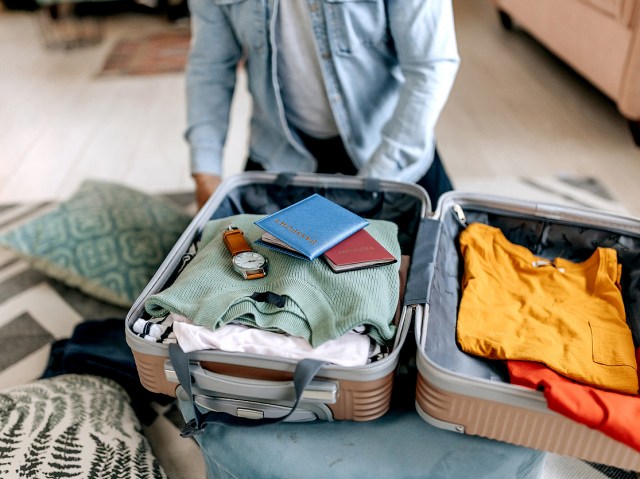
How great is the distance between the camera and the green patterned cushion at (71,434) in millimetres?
803

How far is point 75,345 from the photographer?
1.07 metres

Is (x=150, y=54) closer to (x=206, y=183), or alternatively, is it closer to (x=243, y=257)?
(x=206, y=183)

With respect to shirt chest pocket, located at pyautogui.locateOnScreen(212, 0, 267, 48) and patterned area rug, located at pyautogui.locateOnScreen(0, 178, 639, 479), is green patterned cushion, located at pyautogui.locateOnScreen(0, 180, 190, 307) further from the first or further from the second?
shirt chest pocket, located at pyautogui.locateOnScreen(212, 0, 267, 48)

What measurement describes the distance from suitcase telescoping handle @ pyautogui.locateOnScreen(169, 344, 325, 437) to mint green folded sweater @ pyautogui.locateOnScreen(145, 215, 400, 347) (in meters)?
0.03

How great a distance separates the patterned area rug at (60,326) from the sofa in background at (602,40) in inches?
14.8

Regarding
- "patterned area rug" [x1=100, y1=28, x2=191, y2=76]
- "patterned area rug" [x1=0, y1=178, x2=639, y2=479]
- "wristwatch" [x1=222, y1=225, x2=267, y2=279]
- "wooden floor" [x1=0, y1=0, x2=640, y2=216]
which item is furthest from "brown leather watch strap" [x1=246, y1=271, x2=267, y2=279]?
"patterned area rug" [x1=100, y1=28, x2=191, y2=76]

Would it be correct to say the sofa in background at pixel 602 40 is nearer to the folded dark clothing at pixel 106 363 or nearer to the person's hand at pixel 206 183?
the person's hand at pixel 206 183

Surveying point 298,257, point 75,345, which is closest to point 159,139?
point 75,345

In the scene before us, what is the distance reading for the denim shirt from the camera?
953mm

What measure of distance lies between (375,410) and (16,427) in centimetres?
55

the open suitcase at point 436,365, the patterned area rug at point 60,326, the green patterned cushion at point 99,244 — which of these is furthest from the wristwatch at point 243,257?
the green patterned cushion at point 99,244

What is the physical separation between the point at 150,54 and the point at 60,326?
2290 millimetres

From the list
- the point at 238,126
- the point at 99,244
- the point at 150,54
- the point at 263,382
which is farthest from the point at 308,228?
the point at 150,54

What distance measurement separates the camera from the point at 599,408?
60 cm
